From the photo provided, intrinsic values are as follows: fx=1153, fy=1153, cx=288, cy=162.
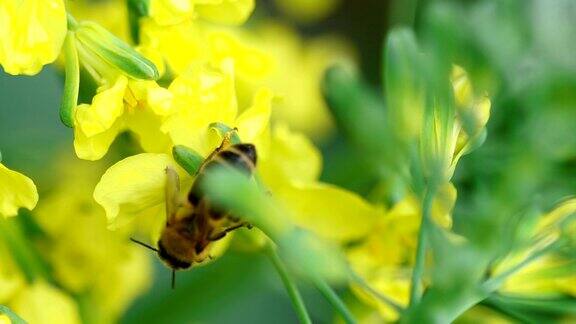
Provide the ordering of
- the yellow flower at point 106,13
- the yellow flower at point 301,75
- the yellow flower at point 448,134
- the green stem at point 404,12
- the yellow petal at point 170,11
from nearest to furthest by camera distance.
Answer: the yellow flower at point 448,134 < the yellow petal at point 170,11 < the yellow flower at point 106,13 < the green stem at point 404,12 < the yellow flower at point 301,75

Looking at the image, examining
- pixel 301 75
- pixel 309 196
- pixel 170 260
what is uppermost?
pixel 301 75

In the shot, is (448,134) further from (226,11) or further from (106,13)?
(106,13)

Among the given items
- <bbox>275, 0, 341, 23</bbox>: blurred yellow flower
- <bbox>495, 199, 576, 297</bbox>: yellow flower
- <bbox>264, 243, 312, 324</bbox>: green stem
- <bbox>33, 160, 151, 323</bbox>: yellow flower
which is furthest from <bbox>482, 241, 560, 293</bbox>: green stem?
<bbox>275, 0, 341, 23</bbox>: blurred yellow flower

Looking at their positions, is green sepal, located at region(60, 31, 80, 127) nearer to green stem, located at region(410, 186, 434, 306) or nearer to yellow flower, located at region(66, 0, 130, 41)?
yellow flower, located at region(66, 0, 130, 41)

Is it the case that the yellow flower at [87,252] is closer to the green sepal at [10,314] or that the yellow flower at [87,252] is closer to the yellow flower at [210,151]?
the yellow flower at [210,151]

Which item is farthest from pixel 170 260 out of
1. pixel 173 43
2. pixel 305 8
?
pixel 305 8

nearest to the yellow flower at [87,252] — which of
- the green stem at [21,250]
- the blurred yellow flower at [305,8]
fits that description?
the green stem at [21,250]
